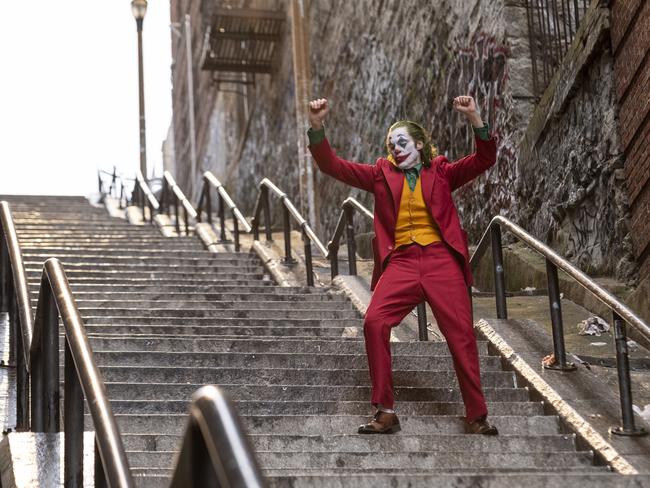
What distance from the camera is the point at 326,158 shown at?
4.26m

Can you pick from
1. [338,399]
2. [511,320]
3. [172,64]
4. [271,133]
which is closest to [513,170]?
[511,320]

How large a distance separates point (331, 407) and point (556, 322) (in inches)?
43.3

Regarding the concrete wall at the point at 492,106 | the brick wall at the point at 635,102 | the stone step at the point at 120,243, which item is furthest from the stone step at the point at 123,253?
the brick wall at the point at 635,102

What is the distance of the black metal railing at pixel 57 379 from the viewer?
234 cm

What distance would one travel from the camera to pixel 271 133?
60.9 feet

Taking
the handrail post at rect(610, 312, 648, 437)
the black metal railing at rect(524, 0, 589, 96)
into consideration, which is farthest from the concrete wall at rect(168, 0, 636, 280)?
the handrail post at rect(610, 312, 648, 437)

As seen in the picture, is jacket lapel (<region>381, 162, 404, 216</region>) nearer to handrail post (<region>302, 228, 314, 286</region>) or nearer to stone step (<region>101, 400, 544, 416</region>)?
stone step (<region>101, 400, 544, 416</region>)

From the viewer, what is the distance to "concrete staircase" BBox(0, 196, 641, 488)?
3.71 m

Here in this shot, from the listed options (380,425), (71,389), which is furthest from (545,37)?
(71,389)

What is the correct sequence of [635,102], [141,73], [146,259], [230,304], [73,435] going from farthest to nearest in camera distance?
[141,73] < [146,259] < [230,304] < [635,102] < [73,435]

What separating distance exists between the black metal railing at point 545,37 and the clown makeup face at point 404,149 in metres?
4.02

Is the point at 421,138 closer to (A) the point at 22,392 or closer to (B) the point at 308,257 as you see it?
(A) the point at 22,392

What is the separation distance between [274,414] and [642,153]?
2990 millimetres

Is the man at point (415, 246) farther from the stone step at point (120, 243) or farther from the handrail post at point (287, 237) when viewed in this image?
the stone step at point (120, 243)
